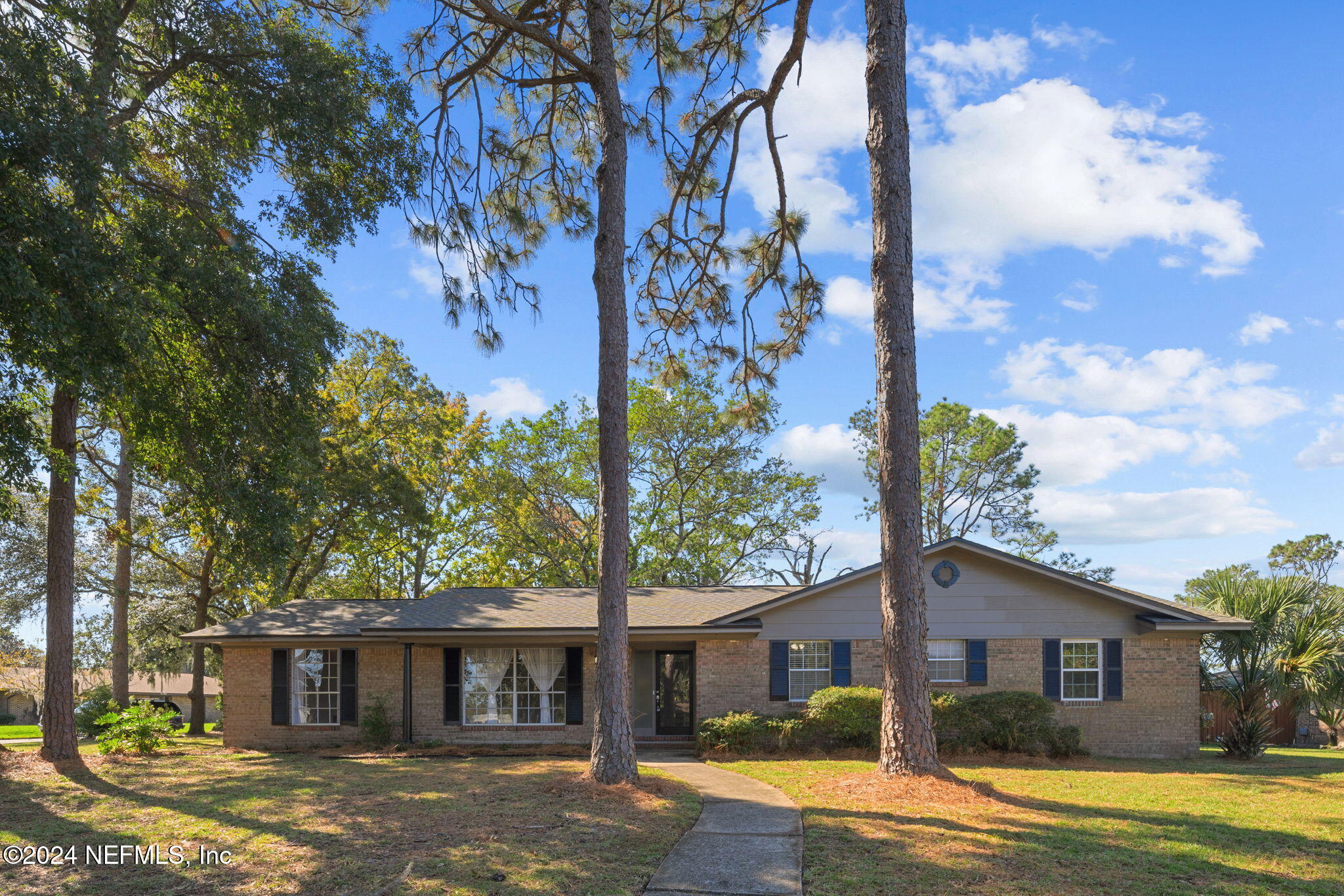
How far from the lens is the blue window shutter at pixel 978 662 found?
16578mm

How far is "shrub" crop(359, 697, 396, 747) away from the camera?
1717cm

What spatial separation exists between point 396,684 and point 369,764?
3.06 m

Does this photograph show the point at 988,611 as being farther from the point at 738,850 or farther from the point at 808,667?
the point at 738,850

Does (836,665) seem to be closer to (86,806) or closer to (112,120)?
(86,806)

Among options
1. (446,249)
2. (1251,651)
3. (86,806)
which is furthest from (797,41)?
(86,806)

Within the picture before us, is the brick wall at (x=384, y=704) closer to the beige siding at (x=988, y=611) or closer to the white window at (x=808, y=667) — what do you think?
the white window at (x=808, y=667)

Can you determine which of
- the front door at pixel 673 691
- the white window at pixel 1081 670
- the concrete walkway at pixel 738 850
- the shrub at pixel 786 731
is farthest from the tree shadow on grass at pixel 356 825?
the white window at pixel 1081 670

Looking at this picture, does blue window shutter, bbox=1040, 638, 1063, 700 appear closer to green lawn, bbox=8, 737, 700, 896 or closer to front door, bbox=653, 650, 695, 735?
front door, bbox=653, 650, 695, 735

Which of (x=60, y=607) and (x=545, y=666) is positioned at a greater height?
(x=60, y=607)

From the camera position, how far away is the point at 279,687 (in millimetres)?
17781

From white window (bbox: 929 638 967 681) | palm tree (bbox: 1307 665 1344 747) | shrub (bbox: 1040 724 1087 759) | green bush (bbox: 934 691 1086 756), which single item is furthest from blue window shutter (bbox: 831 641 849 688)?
palm tree (bbox: 1307 665 1344 747)

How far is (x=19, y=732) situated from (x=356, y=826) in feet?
108

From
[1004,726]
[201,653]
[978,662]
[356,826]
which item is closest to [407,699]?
[356,826]

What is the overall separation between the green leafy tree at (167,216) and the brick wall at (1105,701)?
29.2 feet
